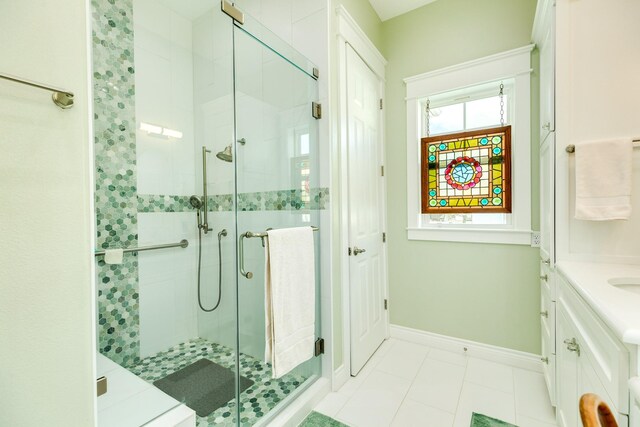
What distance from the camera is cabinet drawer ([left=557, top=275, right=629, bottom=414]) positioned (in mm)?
735

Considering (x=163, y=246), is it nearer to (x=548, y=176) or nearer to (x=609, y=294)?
(x=609, y=294)

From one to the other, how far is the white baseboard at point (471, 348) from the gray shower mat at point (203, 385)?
5.01ft

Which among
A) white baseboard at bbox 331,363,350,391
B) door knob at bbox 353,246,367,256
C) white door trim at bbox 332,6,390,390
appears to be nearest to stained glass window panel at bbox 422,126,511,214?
door knob at bbox 353,246,367,256

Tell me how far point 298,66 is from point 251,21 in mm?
375

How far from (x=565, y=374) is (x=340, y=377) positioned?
4.11 ft

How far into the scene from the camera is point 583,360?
3.44 ft

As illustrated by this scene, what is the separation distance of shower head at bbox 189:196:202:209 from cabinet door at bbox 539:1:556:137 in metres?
2.27

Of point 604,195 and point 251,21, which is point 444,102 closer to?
point 604,195

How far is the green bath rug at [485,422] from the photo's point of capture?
156 centimetres

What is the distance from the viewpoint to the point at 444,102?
8.12ft

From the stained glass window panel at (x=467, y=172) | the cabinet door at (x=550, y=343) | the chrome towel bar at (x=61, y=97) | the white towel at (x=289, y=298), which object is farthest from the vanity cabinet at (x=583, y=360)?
the chrome towel bar at (x=61, y=97)

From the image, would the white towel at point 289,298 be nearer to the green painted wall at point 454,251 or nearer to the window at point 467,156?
the green painted wall at point 454,251

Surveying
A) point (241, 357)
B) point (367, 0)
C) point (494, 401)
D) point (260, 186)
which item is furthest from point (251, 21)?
point (494, 401)

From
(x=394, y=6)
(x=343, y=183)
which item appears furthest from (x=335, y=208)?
(x=394, y=6)
